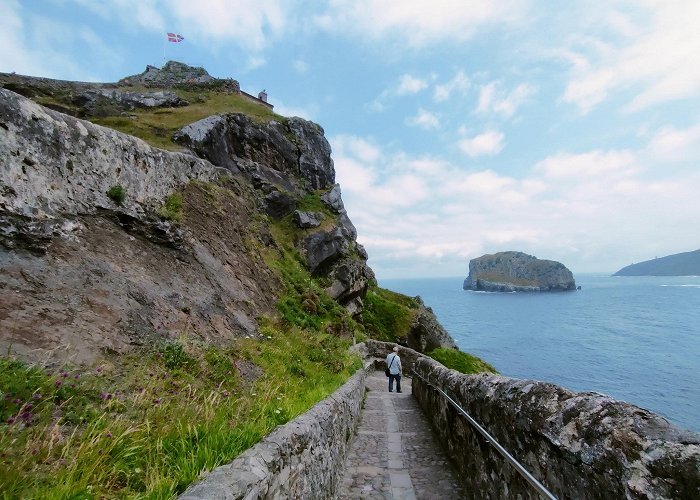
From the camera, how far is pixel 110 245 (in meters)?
9.00

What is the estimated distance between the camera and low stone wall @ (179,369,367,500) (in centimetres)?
300

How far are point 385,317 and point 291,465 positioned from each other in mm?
33104

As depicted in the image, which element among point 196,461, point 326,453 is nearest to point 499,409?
point 326,453

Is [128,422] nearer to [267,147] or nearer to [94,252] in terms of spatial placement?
[94,252]

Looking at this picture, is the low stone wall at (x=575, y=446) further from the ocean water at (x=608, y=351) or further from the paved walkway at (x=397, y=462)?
the ocean water at (x=608, y=351)

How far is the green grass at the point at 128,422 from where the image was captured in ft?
Answer: 10.0

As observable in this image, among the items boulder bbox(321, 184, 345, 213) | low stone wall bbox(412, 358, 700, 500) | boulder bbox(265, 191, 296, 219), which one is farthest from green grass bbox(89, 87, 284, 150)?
low stone wall bbox(412, 358, 700, 500)

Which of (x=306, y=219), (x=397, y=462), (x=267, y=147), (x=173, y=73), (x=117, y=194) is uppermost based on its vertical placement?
(x=173, y=73)

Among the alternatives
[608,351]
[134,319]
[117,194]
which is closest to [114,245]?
[117,194]

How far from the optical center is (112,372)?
608 centimetres

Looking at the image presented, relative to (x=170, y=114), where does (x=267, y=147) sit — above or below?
below

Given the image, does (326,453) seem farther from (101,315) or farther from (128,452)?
(101,315)

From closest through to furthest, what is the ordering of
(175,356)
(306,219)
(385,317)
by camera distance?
(175,356) < (306,219) < (385,317)

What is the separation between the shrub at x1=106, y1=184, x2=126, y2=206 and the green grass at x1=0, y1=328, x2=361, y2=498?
469 cm
